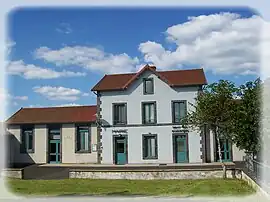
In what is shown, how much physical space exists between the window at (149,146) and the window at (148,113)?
0.78 metres

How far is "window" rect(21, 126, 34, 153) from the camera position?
24.3 metres

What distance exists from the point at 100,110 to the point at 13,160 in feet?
19.2

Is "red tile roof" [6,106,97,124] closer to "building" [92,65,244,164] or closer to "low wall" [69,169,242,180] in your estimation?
"building" [92,65,244,164]

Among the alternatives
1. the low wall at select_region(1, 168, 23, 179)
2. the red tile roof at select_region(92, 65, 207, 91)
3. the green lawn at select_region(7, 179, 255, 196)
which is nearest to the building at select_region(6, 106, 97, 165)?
the red tile roof at select_region(92, 65, 207, 91)

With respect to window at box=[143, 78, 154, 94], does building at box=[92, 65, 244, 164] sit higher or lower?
lower

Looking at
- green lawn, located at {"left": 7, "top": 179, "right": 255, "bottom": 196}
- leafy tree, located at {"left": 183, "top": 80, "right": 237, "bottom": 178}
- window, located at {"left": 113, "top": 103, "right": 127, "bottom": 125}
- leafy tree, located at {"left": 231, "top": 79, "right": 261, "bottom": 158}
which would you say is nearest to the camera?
green lawn, located at {"left": 7, "top": 179, "right": 255, "bottom": 196}

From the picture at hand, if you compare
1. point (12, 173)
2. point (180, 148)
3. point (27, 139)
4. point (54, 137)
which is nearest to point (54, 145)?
point (54, 137)

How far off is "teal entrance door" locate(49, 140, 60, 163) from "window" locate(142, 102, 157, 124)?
17.1ft

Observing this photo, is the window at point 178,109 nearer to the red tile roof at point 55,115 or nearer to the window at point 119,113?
the window at point 119,113

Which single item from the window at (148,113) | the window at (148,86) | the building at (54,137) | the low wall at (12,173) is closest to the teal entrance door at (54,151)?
the building at (54,137)

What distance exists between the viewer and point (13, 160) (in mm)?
24266

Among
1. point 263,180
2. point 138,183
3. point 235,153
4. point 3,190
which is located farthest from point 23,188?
point 235,153

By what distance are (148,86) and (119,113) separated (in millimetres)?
2126

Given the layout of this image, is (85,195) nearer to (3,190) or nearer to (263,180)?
(3,190)
